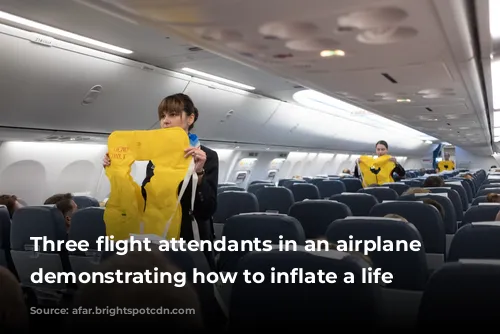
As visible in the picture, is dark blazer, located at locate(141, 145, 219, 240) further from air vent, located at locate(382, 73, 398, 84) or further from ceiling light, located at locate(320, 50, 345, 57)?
air vent, located at locate(382, 73, 398, 84)

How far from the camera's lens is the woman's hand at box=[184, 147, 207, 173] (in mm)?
3393

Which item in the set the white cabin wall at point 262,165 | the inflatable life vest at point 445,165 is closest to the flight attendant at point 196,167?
the white cabin wall at point 262,165

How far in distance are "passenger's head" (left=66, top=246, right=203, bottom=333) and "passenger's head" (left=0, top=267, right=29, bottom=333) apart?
223mm

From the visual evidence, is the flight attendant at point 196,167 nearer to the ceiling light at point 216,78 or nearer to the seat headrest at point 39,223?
the seat headrest at point 39,223

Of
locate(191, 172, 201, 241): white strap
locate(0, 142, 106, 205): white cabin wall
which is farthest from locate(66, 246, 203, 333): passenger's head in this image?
locate(0, 142, 106, 205): white cabin wall

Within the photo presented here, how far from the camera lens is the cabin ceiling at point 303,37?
11.7 ft

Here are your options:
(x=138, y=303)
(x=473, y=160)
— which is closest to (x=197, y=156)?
(x=138, y=303)

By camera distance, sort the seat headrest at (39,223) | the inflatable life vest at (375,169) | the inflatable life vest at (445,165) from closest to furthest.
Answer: the seat headrest at (39,223) < the inflatable life vest at (375,169) < the inflatable life vest at (445,165)

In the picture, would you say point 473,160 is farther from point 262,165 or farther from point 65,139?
point 65,139

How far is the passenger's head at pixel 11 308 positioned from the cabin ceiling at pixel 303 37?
1.95 metres

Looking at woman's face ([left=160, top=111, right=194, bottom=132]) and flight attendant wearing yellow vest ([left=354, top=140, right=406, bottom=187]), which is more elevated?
woman's face ([left=160, top=111, right=194, bottom=132])

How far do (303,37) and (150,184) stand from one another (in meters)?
1.94

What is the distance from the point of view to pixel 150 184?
3.48m

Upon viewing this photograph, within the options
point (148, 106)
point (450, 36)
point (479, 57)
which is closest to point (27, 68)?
point (148, 106)
